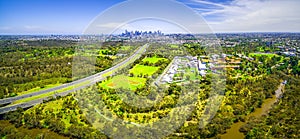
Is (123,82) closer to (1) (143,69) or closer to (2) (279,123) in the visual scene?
(1) (143,69)

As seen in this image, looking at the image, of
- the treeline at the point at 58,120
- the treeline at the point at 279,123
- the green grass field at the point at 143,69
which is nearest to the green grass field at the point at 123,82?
the green grass field at the point at 143,69

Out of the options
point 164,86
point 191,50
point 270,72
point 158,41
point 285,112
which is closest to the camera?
point 285,112

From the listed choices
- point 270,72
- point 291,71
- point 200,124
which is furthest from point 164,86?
point 291,71

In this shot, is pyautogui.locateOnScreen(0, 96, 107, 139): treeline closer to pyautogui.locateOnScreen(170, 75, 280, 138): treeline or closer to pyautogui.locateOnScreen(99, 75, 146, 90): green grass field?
pyautogui.locateOnScreen(99, 75, 146, 90): green grass field

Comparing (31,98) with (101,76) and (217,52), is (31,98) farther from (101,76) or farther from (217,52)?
(217,52)

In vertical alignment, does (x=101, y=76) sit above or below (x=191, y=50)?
below

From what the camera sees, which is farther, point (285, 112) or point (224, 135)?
point (285, 112)

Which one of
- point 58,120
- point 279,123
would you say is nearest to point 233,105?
point 279,123

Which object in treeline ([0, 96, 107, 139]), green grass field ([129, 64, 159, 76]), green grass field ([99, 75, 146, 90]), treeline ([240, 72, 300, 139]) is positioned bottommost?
treeline ([0, 96, 107, 139])

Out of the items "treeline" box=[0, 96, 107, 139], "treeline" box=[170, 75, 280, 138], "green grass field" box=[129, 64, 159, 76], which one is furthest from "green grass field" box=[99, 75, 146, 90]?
Result: "treeline" box=[170, 75, 280, 138]
